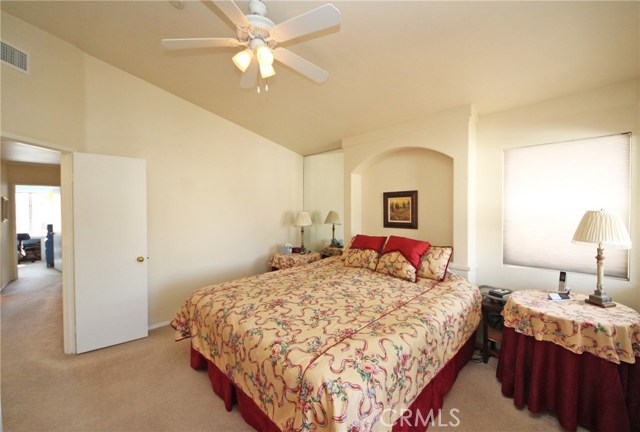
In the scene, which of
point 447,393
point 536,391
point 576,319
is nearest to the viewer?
point 576,319

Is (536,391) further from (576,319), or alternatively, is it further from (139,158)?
(139,158)

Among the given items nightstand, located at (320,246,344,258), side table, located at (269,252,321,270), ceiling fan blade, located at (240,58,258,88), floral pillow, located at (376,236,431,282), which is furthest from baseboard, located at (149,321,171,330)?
ceiling fan blade, located at (240,58,258,88)

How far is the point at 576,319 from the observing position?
5.13 feet

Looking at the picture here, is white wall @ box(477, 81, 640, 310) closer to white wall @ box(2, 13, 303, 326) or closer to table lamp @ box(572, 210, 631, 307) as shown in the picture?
table lamp @ box(572, 210, 631, 307)

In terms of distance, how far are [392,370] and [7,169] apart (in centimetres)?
784

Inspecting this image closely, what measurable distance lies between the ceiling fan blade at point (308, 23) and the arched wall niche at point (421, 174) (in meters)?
1.97

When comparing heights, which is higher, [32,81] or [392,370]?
[32,81]

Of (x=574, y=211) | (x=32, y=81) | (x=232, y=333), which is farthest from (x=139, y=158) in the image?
(x=574, y=211)

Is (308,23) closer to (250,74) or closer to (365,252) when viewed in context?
(250,74)

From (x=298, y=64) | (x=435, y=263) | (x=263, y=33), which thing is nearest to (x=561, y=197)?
(x=435, y=263)

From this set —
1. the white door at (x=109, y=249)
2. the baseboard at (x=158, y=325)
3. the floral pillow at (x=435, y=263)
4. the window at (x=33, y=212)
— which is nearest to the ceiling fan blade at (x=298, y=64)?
the floral pillow at (x=435, y=263)

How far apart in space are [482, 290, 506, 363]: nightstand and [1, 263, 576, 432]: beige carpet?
13cm

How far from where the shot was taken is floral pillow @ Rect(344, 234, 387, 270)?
116 inches

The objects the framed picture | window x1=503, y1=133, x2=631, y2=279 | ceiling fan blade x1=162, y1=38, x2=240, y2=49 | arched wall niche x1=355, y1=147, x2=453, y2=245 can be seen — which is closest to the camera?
ceiling fan blade x1=162, y1=38, x2=240, y2=49
